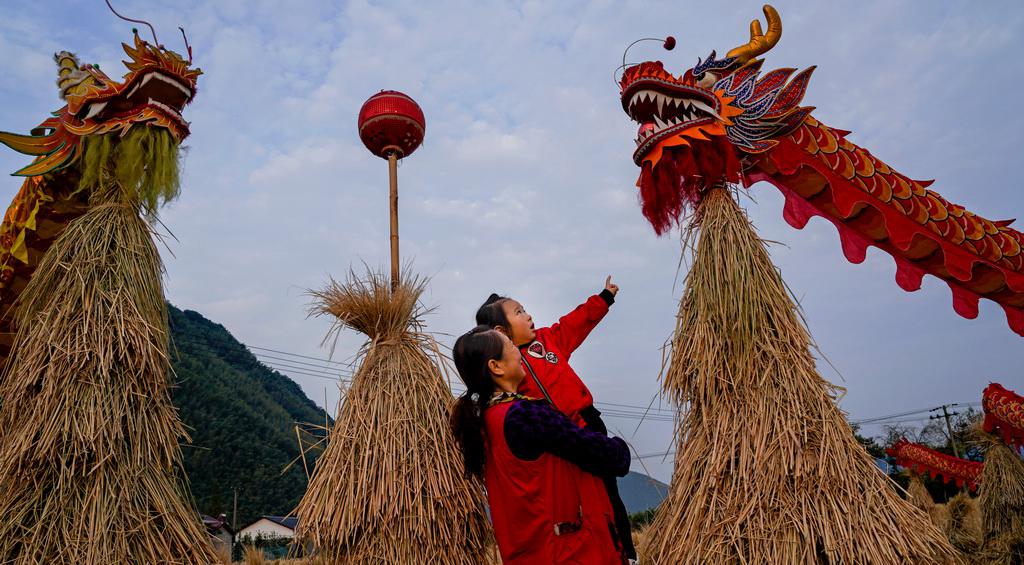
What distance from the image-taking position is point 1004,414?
516cm

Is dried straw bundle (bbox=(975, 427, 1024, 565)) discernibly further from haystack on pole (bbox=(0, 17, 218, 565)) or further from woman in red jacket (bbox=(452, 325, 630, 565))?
haystack on pole (bbox=(0, 17, 218, 565))

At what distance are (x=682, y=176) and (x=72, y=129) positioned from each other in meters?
3.32

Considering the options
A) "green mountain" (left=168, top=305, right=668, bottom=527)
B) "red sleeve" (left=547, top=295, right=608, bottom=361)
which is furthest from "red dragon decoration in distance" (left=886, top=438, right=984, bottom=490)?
"green mountain" (left=168, top=305, right=668, bottom=527)

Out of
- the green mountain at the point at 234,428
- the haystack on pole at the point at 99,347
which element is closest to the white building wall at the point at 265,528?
the green mountain at the point at 234,428

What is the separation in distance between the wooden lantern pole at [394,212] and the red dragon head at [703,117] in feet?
4.50

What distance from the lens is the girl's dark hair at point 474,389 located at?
7.99 ft

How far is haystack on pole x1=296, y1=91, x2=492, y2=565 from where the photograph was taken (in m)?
2.77

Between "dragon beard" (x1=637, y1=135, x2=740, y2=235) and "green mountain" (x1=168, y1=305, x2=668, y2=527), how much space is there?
703 inches

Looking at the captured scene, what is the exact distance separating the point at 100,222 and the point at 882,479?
3.93 metres

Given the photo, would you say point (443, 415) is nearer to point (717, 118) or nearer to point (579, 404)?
point (579, 404)

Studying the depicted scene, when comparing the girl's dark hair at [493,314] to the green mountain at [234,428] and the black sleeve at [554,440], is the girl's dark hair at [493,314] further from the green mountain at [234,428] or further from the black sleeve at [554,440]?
the green mountain at [234,428]

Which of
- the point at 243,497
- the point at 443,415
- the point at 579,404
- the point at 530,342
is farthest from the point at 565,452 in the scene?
the point at 243,497

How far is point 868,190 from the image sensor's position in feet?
12.2

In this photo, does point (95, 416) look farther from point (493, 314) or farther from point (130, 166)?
point (493, 314)
